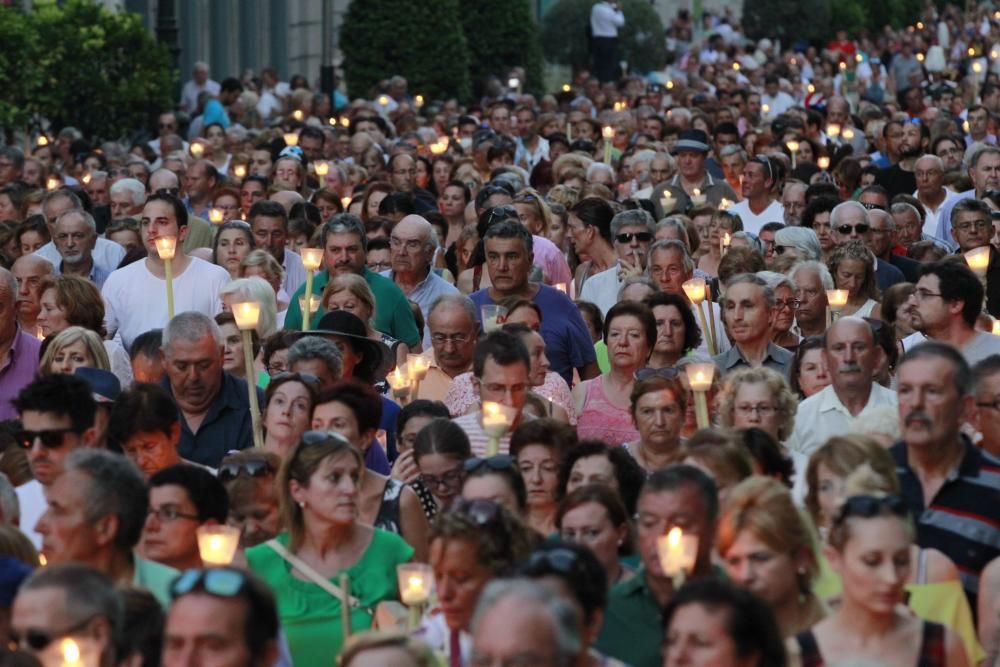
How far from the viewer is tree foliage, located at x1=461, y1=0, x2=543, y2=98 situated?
3822 centimetres

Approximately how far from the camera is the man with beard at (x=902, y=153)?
2006 centimetres

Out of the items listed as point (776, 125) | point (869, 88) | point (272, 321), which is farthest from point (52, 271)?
point (869, 88)

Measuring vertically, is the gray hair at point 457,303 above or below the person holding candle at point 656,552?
above

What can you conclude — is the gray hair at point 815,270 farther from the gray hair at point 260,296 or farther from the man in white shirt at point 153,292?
the man in white shirt at point 153,292

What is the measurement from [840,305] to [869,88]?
25945 millimetres

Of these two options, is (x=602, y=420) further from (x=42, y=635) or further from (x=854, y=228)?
(x=42, y=635)

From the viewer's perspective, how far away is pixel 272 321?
1216cm

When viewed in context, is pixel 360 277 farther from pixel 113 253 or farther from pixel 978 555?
pixel 978 555

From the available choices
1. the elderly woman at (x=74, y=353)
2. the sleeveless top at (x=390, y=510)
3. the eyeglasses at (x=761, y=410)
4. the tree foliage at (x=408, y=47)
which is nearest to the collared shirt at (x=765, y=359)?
the eyeglasses at (x=761, y=410)

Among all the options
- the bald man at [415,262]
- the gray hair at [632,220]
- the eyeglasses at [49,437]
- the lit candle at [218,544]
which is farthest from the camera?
the gray hair at [632,220]

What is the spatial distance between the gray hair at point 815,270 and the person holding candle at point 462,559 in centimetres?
584

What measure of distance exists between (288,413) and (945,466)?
7.99 feet

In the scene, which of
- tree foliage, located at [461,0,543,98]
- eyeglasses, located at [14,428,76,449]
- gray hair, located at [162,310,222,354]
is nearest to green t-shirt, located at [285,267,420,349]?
gray hair, located at [162,310,222,354]

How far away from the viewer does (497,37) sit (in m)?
38.3
